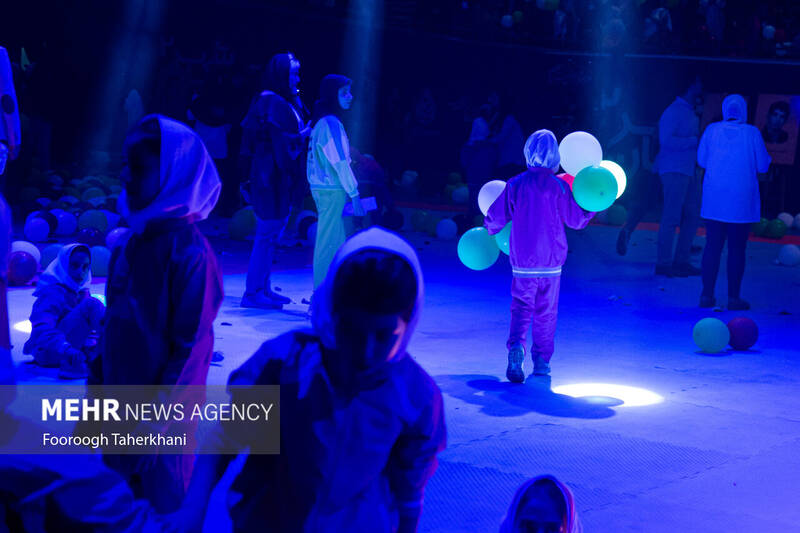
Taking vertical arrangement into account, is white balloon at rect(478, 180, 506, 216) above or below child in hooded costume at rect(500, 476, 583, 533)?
above

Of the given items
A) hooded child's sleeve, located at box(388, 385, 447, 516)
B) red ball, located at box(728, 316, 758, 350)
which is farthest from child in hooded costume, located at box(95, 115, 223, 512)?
red ball, located at box(728, 316, 758, 350)

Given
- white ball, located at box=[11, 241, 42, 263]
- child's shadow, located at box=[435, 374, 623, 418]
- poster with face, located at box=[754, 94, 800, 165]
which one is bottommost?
child's shadow, located at box=[435, 374, 623, 418]

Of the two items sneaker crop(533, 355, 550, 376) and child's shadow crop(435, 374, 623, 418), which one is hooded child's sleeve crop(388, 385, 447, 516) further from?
sneaker crop(533, 355, 550, 376)

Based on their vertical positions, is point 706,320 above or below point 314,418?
below

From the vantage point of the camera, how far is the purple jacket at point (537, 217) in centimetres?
710

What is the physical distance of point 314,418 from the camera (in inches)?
101

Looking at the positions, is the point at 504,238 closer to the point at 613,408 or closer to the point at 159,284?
the point at 613,408

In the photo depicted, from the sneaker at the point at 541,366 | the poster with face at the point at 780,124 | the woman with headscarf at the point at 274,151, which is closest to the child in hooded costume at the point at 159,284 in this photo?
the sneaker at the point at 541,366

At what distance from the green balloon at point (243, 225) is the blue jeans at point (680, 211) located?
614 centimetres

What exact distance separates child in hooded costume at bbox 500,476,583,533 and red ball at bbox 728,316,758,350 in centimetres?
593

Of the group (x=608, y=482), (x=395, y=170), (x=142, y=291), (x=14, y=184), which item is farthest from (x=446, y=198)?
(x=142, y=291)

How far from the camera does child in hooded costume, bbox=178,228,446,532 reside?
2477mm

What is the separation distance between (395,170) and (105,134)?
7.49 m

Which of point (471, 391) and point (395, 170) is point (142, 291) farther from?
point (395, 170)
